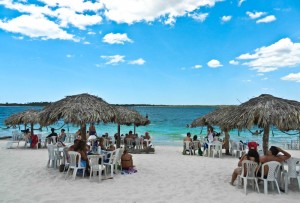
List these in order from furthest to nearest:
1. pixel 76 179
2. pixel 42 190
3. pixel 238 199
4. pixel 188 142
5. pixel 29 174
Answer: pixel 188 142, pixel 29 174, pixel 76 179, pixel 42 190, pixel 238 199

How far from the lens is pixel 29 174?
820 centimetres

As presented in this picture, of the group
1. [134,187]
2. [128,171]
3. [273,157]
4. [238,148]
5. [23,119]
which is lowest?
[134,187]

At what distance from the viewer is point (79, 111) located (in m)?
8.69

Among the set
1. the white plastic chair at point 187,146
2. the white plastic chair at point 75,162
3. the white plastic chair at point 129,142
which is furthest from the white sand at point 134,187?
the white plastic chair at point 129,142

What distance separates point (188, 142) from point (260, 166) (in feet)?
23.0

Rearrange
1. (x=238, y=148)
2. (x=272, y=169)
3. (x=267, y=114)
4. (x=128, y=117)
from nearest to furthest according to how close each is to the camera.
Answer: (x=272, y=169) → (x=267, y=114) → (x=238, y=148) → (x=128, y=117)

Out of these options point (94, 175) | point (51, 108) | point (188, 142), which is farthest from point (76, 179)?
point (188, 142)

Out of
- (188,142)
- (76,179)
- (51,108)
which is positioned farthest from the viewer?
(188,142)

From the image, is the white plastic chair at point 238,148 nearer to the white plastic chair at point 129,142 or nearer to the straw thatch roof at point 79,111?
the white plastic chair at point 129,142

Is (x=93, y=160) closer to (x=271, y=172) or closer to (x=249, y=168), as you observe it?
(x=249, y=168)

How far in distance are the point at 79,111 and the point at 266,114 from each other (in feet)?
17.4

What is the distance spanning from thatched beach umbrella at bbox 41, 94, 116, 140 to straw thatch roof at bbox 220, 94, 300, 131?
380 cm

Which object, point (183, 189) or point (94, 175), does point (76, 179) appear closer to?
point (94, 175)

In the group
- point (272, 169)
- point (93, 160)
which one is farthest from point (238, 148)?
point (93, 160)
